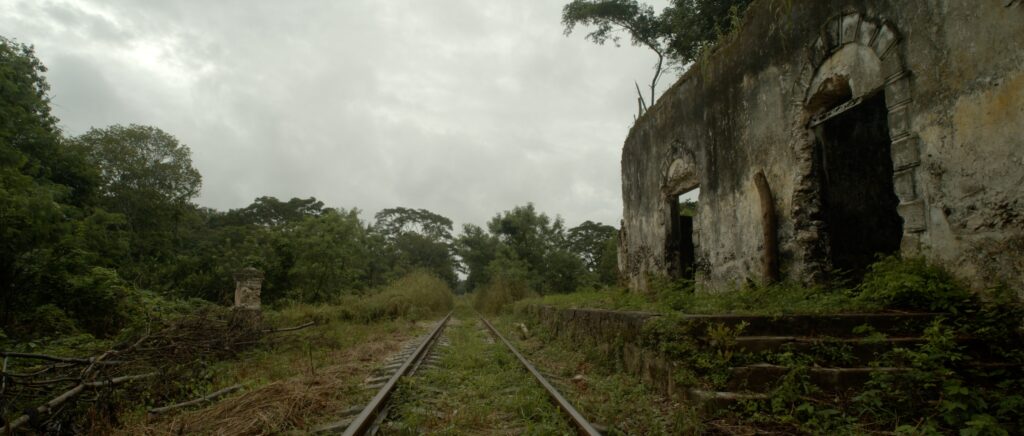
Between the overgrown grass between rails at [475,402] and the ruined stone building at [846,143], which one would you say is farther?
the ruined stone building at [846,143]

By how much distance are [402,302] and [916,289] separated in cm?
1567

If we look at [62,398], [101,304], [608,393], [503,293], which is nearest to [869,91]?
[608,393]

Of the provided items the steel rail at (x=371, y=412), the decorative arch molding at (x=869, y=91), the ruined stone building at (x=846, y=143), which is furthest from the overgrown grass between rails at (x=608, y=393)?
the decorative arch molding at (x=869, y=91)

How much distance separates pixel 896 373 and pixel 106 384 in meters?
6.48

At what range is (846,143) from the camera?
296 inches

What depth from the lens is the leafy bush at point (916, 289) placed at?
4.73 metres

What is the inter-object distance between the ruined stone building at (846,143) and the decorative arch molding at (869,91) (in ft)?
0.05

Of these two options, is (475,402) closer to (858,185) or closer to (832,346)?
(832,346)

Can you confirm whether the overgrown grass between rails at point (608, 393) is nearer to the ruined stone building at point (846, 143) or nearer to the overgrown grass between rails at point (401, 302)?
the ruined stone building at point (846, 143)

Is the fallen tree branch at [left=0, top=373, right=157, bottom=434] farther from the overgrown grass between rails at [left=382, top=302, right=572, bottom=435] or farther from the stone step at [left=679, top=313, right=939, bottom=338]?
the stone step at [left=679, top=313, right=939, bottom=338]

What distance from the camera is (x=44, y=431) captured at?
398cm

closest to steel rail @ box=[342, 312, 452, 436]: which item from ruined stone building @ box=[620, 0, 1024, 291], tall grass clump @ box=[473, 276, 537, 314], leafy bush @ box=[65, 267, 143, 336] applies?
leafy bush @ box=[65, 267, 143, 336]

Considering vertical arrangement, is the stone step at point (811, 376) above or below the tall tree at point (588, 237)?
below

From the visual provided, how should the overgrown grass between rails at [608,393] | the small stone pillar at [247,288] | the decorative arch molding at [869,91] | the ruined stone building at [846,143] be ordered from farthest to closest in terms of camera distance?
1. the small stone pillar at [247,288]
2. the decorative arch molding at [869,91]
3. the ruined stone building at [846,143]
4. the overgrown grass between rails at [608,393]
